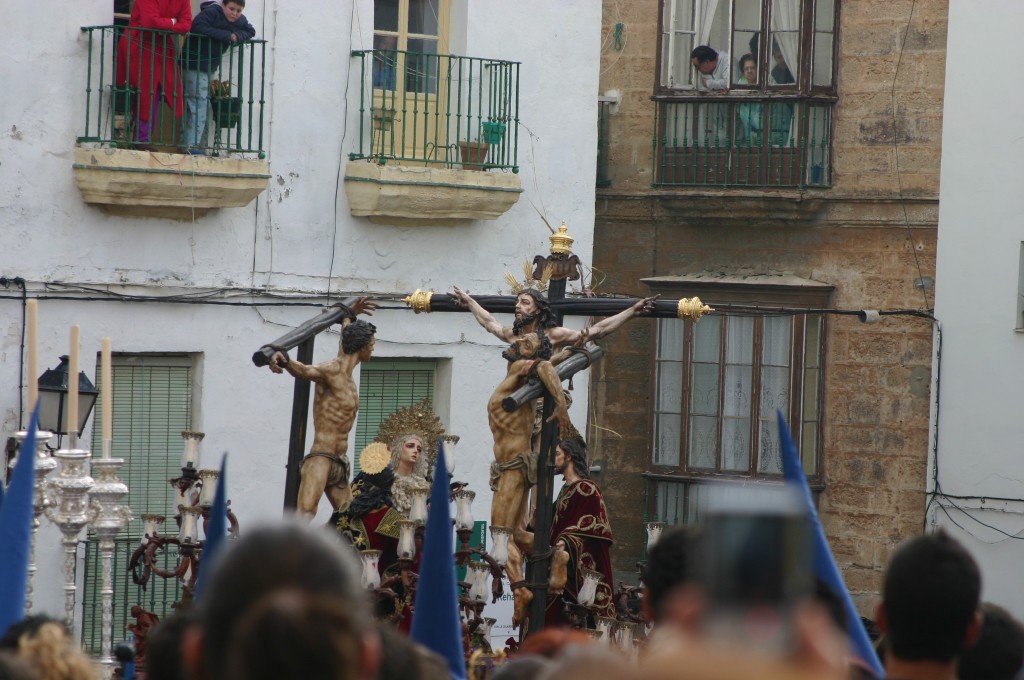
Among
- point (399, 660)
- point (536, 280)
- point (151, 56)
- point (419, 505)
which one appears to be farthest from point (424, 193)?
point (399, 660)

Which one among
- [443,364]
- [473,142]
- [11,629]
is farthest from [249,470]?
[11,629]

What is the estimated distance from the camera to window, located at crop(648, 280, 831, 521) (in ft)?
51.4

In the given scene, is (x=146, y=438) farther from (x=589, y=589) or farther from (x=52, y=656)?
(x=52, y=656)

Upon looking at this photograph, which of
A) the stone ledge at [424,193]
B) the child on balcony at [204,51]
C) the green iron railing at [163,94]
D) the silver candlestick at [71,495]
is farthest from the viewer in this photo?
the stone ledge at [424,193]

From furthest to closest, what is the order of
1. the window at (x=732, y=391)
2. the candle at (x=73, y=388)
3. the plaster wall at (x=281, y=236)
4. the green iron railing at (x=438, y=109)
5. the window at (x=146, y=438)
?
the window at (x=732, y=391) → the green iron railing at (x=438, y=109) → the window at (x=146, y=438) → the plaster wall at (x=281, y=236) → the candle at (x=73, y=388)

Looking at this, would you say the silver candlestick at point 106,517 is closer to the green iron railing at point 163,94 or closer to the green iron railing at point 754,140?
the green iron railing at point 163,94

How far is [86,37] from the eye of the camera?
11695 mm

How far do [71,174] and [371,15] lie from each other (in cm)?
279

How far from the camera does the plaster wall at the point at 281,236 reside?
11578mm

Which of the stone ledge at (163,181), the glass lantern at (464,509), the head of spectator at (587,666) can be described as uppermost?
the stone ledge at (163,181)

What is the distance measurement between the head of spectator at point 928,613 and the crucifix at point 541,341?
16.5ft

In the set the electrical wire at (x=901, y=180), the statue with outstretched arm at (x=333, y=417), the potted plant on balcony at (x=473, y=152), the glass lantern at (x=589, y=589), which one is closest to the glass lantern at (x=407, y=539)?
the statue with outstretched arm at (x=333, y=417)

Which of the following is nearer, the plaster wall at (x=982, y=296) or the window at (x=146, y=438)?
the window at (x=146, y=438)

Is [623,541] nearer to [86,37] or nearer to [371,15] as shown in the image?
[371,15]
